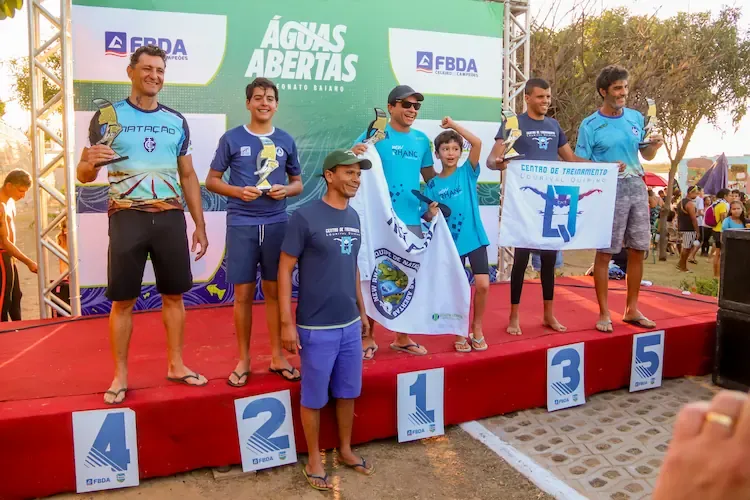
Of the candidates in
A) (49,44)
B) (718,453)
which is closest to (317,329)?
(718,453)

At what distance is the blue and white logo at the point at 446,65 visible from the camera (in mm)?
6004

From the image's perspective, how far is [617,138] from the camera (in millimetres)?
4086

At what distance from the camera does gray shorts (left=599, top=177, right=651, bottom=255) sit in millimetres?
4113

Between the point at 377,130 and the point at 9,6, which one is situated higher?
the point at 9,6

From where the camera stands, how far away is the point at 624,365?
4160mm

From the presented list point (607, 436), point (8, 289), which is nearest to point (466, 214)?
point (607, 436)

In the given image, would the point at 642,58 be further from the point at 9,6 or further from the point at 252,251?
the point at 9,6

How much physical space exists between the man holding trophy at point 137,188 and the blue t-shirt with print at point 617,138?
2877 millimetres

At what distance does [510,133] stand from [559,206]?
79cm

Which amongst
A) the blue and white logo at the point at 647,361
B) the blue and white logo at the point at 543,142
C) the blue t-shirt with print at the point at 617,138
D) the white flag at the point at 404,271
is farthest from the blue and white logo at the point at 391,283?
the blue and white logo at the point at 647,361

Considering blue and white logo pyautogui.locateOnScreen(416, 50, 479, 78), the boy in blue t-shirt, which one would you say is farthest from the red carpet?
blue and white logo pyautogui.locateOnScreen(416, 50, 479, 78)

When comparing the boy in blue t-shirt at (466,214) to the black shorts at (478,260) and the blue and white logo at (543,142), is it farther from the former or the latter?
the blue and white logo at (543,142)

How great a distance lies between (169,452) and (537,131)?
3137 mm

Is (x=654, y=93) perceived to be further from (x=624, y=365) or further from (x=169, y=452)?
(x=169, y=452)
